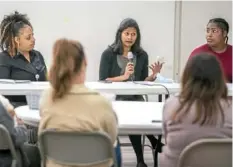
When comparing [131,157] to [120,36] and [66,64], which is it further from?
[66,64]

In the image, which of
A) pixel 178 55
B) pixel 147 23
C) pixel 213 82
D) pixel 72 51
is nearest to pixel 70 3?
pixel 147 23

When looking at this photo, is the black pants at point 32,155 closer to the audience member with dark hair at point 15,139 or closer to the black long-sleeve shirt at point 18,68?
the audience member with dark hair at point 15,139

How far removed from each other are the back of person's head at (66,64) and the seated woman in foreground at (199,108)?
0.46 meters

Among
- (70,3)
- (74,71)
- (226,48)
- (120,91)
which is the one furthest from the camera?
(70,3)

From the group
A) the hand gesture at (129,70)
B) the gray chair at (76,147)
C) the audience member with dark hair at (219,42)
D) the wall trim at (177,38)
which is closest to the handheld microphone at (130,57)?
the hand gesture at (129,70)

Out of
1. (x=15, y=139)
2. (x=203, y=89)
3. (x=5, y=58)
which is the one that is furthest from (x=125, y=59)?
(x=203, y=89)

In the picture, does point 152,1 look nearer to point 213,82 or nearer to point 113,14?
point 113,14

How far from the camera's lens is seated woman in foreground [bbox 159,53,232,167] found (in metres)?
1.78

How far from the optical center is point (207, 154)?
175 centimetres

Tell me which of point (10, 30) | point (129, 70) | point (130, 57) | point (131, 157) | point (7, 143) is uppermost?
point (10, 30)

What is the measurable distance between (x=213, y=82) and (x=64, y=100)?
0.69 metres

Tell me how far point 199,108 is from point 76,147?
583 millimetres

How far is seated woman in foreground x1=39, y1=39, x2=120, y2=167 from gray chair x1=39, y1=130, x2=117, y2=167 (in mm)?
37

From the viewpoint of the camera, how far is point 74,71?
1928mm
